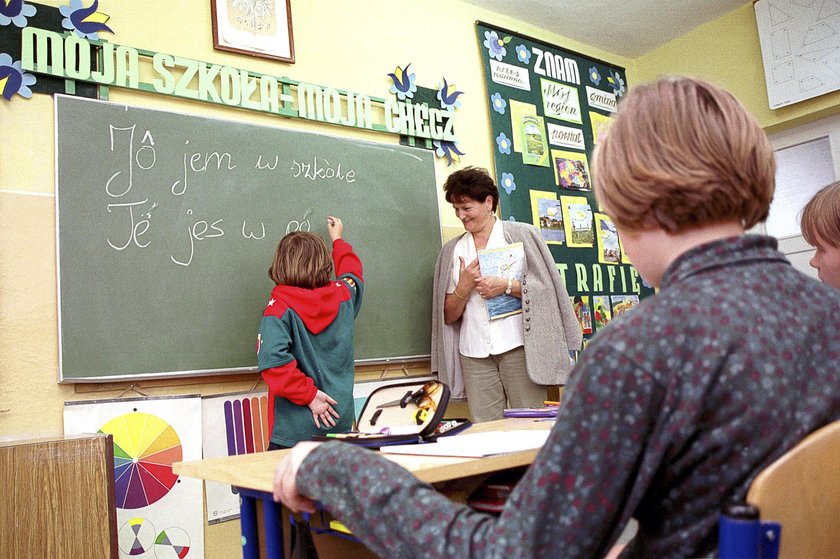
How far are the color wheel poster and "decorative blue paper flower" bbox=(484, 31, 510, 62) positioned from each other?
2717mm

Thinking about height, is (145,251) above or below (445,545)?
above

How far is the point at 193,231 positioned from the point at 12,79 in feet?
2.79

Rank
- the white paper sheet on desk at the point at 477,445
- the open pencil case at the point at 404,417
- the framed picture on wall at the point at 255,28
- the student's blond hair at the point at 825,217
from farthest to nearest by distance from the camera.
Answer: the framed picture on wall at the point at 255,28 → the student's blond hair at the point at 825,217 → the open pencil case at the point at 404,417 → the white paper sheet on desk at the point at 477,445

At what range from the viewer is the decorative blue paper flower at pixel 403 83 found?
3.73 metres

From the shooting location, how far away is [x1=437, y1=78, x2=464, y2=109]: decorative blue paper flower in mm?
3926

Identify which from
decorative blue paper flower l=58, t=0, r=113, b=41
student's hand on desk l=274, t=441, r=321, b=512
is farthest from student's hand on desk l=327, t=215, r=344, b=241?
student's hand on desk l=274, t=441, r=321, b=512

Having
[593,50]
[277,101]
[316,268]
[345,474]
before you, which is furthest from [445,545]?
[593,50]

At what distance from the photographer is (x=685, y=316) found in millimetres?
656

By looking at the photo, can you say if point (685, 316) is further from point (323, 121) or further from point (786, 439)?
point (323, 121)

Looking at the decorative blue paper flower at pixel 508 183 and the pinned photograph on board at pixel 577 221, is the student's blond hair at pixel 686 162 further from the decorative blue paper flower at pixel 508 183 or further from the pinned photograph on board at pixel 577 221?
the pinned photograph on board at pixel 577 221

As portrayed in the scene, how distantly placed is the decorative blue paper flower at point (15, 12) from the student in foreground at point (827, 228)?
2.75 meters

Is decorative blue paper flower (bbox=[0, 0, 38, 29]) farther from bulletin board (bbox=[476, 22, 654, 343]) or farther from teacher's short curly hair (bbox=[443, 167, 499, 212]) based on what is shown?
bulletin board (bbox=[476, 22, 654, 343])

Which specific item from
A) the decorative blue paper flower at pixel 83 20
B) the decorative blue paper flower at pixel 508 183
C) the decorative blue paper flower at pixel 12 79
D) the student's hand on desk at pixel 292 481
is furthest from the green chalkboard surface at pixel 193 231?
the student's hand on desk at pixel 292 481

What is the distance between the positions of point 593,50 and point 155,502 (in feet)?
13.5
